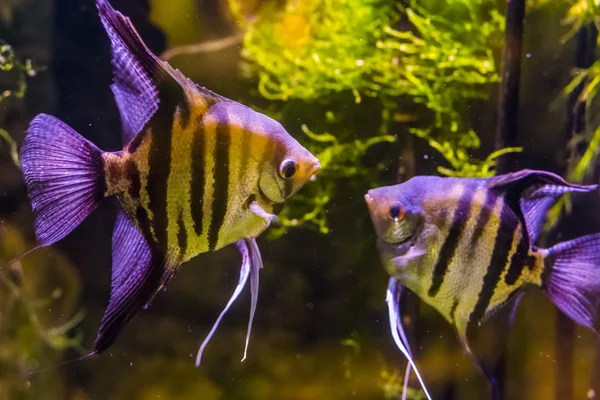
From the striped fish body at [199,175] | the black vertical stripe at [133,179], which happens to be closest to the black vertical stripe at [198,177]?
the striped fish body at [199,175]

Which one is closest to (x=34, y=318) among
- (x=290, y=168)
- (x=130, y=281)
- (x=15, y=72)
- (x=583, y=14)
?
(x=15, y=72)

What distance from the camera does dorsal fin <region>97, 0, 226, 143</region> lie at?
94 centimetres

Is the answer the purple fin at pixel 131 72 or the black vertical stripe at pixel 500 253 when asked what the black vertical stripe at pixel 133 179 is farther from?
the black vertical stripe at pixel 500 253

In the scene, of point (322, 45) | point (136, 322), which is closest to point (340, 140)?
point (322, 45)

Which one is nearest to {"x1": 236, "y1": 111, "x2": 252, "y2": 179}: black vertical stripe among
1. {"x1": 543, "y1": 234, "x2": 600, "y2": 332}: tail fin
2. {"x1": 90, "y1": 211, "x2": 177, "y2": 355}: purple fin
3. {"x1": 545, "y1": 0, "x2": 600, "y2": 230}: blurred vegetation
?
{"x1": 90, "y1": 211, "x2": 177, "y2": 355}: purple fin

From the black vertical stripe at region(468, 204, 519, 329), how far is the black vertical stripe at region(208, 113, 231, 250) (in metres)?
0.61

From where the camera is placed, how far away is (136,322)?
1.75 meters

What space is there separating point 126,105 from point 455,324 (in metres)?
0.90

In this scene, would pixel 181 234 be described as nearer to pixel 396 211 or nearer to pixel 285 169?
pixel 285 169

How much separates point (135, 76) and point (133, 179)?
207 mm

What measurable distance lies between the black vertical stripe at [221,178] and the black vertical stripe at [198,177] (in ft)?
0.08

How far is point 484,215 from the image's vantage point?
3.66 ft

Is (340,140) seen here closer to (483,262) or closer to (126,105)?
(483,262)

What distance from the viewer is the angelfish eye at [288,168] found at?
939 millimetres
